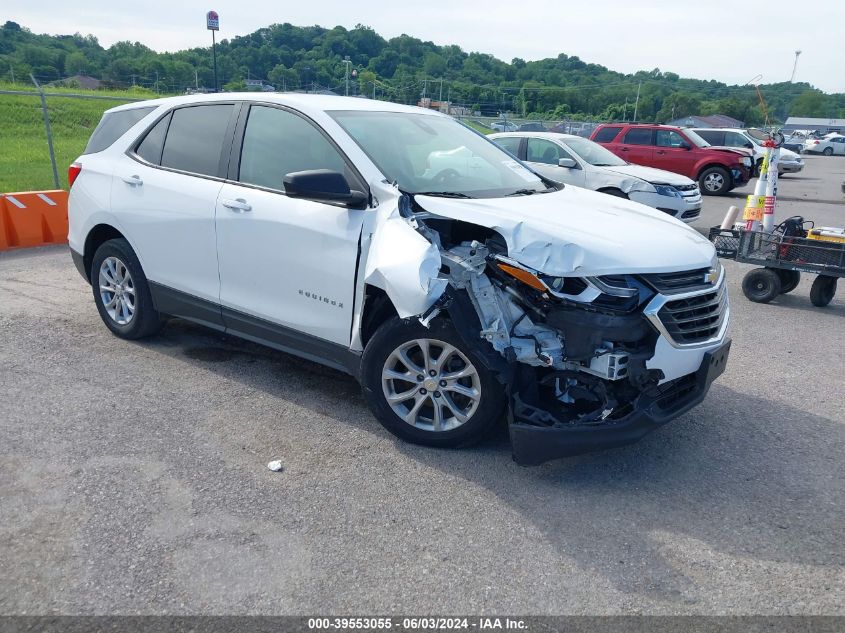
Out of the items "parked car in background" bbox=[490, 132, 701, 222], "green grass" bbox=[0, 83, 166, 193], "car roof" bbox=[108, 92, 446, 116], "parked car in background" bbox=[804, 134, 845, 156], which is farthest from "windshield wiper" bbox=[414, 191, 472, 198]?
"parked car in background" bbox=[804, 134, 845, 156]

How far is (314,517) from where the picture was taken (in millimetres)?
3238

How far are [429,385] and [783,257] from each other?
507 centimetres

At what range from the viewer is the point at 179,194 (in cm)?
480

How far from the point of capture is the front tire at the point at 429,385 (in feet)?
12.0

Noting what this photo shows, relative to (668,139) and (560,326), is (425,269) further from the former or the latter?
(668,139)

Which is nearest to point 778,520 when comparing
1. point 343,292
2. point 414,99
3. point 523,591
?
point 523,591

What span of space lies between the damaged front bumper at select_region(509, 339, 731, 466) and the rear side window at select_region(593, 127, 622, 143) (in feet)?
54.7

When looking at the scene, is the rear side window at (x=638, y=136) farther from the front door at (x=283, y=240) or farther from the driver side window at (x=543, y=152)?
the front door at (x=283, y=240)

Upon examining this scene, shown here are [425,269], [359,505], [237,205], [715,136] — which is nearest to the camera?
[359,505]

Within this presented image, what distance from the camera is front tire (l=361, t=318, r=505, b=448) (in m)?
3.64

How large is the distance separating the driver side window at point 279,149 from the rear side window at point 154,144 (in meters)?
0.90

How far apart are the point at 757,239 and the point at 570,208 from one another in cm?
417

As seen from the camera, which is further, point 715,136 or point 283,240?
point 715,136

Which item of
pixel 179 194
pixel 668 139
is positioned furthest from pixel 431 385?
pixel 668 139
